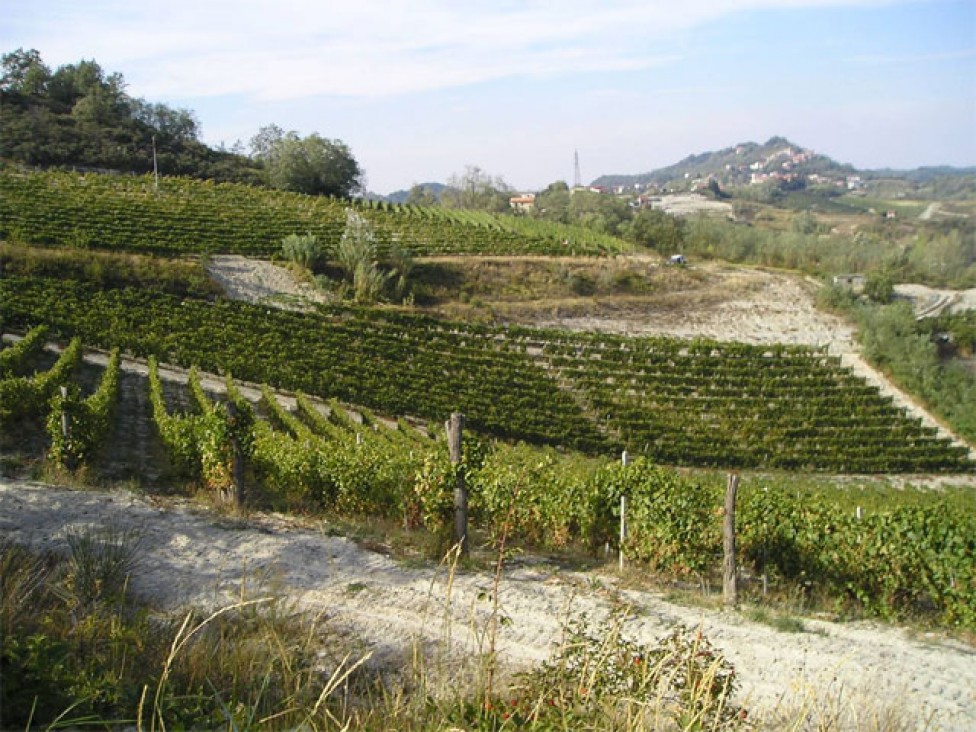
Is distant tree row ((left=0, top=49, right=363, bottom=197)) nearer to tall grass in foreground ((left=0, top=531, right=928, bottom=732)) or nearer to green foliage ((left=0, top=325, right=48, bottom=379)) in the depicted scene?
green foliage ((left=0, top=325, right=48, bottom=379))

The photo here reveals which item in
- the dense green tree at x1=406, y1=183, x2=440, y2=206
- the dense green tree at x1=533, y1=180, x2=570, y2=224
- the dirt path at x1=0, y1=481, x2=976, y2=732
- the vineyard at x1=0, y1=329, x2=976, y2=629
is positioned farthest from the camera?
the dense green tree at x1=406, y1=183, x2=440, y2=206

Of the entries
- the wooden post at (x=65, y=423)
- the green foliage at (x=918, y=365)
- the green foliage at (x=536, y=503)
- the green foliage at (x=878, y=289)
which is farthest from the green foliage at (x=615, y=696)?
the green foliage at (x=878, y=289)

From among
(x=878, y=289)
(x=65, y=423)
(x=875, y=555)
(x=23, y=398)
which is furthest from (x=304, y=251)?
(x=878, y=289)

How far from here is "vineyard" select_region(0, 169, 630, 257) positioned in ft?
128

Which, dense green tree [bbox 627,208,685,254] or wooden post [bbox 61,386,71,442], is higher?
dense green tree [bbox 627,208,685,254]

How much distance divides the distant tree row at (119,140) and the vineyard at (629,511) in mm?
56422

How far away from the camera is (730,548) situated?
8508 millimetres

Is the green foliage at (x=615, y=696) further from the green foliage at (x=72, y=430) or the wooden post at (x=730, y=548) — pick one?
the green foliage at (x=72, y=430)

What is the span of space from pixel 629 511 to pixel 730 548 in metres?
1.66

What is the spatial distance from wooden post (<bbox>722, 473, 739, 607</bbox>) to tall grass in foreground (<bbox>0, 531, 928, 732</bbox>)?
9.48ft

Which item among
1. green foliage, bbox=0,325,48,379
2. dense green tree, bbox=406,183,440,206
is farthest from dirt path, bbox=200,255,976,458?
dense green tree, bbox=406,183,440,206

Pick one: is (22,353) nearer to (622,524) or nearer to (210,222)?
(622,524)

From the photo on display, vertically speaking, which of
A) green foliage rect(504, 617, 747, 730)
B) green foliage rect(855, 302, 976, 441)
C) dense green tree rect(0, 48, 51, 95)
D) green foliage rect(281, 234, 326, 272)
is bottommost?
green foliage rect(855, 302, 976, 441)

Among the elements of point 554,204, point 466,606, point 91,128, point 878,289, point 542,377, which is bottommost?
point 542,377
